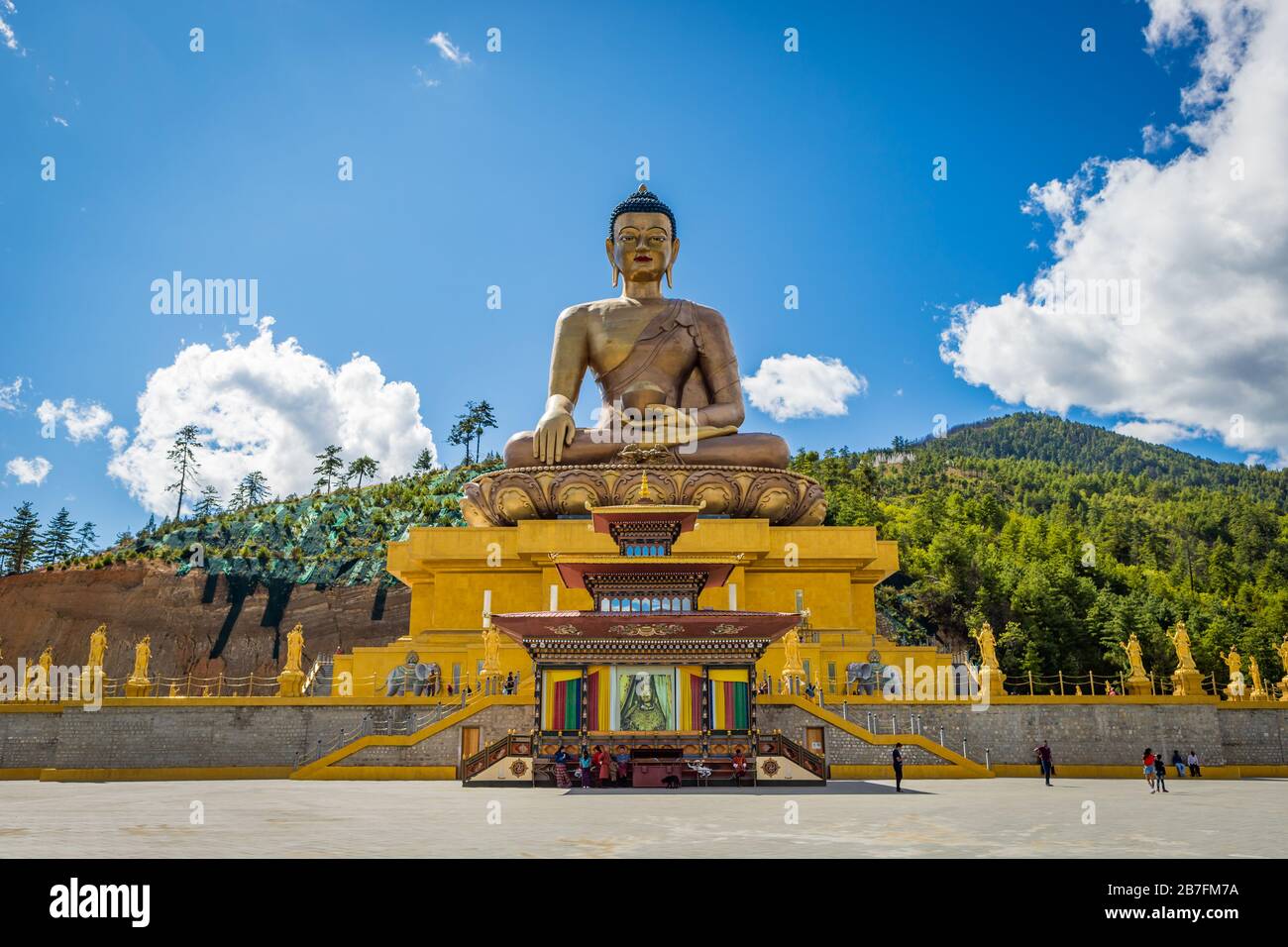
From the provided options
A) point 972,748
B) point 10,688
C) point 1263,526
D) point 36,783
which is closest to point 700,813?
point 972,748

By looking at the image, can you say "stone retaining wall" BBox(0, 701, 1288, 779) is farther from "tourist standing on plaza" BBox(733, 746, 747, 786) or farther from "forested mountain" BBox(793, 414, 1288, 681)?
"forested mountain" BBox(793, 414, 1288, 681)

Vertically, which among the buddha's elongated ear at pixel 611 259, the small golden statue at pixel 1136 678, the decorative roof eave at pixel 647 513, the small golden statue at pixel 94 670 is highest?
the buddha's elongated ear at pixel 611 259

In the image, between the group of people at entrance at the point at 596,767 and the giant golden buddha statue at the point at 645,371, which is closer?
the group of people at entrance at the point at 596,767

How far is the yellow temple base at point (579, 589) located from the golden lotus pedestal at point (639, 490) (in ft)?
2.28

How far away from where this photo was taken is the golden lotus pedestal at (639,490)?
2359 centimetres

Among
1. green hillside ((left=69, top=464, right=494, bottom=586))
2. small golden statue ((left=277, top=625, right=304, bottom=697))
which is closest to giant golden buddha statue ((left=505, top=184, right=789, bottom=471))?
small golden statue ((left=277, top=625, right=304, bottom=697))

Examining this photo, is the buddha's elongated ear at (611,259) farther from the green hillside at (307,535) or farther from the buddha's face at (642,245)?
the green hillside at (307,535)

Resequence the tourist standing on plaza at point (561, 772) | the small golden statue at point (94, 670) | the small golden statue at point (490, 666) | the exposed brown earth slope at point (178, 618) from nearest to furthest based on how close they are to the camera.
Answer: the tourist standing on plaza at point (561, 772) → the small golden statue at point (490, 666) → the small golden statue at point (94, 670) → the exposed brown earth slope at point (178, 618)

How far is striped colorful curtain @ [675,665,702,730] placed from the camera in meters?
16.0

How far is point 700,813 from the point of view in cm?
1098

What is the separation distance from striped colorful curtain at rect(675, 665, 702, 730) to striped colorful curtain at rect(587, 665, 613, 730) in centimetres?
109

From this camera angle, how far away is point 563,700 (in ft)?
52.7

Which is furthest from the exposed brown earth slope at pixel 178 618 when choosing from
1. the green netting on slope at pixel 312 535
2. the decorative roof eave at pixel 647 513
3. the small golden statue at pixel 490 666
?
the decorative roof eave at pixel 647 513

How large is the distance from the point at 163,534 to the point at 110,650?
684 inches
